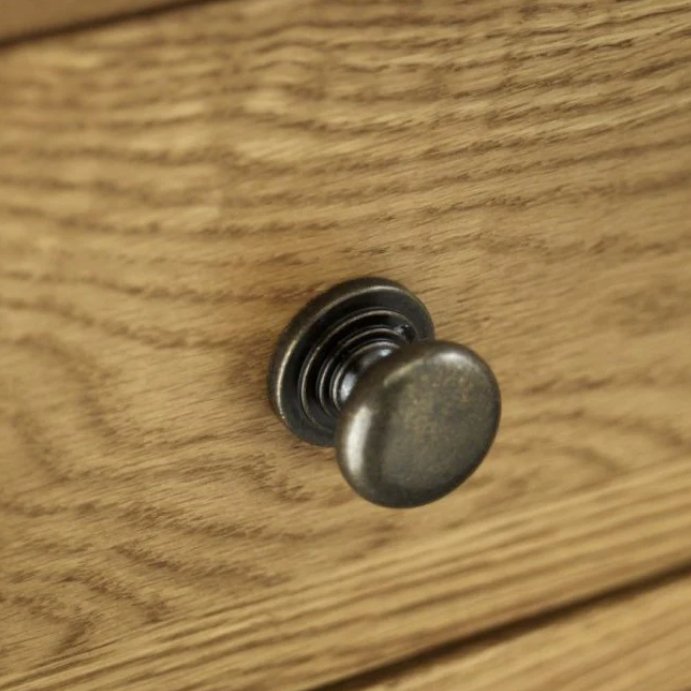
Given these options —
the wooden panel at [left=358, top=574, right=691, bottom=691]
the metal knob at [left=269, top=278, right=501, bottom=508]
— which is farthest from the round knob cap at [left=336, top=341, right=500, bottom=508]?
the wooden panel at [left=358, top=574, right=691, bottom=691]

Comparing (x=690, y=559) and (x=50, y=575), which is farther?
(x=690, y=559)

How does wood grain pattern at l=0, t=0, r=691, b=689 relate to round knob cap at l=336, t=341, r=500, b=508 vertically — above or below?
above

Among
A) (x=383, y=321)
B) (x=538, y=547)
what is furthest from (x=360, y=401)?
(x=538, y=547)

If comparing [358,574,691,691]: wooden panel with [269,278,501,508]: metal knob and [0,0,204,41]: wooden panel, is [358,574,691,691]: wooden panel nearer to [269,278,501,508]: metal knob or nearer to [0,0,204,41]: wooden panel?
[269,278,501,508]: metal knob

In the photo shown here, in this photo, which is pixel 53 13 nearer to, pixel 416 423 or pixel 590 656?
pixel 416 423

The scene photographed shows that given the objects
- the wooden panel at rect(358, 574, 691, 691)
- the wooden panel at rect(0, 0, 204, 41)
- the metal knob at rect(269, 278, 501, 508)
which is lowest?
the wooden panel at rect(358, 574, 691, 691)

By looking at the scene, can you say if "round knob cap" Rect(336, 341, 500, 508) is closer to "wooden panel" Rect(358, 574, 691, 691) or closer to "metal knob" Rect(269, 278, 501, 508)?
"metal knob" Rect(269, 278, 501, 508)

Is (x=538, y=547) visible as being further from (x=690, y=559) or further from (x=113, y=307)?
(x=113, y=307)

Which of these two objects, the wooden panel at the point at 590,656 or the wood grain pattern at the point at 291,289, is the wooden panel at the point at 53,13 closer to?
the wood grain pattern at the point at 291,289

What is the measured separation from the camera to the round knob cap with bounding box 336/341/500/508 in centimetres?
21

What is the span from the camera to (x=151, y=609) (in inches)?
10.2

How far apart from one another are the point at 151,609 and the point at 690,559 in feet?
0.68

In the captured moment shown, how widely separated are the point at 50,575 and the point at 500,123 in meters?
0.16

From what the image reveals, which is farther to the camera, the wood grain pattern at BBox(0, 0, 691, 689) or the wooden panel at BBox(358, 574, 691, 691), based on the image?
the wooden panel at BBox(358, 574, 691, 691)
